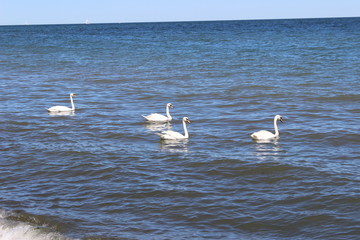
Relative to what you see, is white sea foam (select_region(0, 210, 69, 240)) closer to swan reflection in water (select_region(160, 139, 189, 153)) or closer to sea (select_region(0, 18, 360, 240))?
sea (select_region(0, 18, 360, 240))

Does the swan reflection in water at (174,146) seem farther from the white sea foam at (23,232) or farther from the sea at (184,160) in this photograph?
the white sea foam at (23,232)

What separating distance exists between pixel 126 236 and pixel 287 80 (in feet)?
64.3

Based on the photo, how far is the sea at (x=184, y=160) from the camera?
1028 centimetres

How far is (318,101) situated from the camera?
22.2 m

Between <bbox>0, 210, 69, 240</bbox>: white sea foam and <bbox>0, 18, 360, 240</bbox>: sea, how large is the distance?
0.7 inches

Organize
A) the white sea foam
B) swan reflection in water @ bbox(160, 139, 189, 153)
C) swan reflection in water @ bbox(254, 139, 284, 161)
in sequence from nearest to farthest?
the white sea foam → swan reflection in water @ bbox(254, 139, 284, 161) → swan reflection in water @ bbox(160, 139, 189, 153)

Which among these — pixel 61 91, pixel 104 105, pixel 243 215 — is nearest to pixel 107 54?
pixel 61 91

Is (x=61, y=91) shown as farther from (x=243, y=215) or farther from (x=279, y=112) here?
(x=243, y=215)

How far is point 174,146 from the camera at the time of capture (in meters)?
15.8

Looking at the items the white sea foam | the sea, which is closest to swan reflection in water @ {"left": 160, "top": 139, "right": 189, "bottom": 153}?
the sea

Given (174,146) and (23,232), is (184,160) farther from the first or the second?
(23,232)

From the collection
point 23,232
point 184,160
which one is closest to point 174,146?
point 184,160

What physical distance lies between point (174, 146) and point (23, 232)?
6.66 meters

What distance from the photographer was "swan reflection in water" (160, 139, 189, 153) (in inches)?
606
